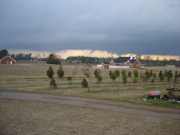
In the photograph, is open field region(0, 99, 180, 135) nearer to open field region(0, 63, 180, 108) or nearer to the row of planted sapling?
open field region(0, 63, 180, 108)

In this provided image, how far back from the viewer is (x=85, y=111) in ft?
48.9

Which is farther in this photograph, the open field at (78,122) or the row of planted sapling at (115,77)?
the row of planted sapling at (115,77)

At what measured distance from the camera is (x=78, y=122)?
39.1 feet

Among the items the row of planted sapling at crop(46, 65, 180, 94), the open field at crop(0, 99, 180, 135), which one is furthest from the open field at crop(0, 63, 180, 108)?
the open field at crop(0, 99, 180, 135)

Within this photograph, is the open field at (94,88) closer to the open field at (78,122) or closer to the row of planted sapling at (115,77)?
the row of planted sapling at (115,77)

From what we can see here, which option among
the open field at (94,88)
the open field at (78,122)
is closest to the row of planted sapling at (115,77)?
the open field at (94,88)

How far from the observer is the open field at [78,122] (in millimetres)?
10195

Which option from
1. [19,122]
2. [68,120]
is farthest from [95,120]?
[19,122]

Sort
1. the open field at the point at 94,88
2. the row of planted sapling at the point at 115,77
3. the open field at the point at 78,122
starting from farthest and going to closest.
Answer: the row of planted sapling at the point at 115,77 < the open field at the point at 94,88 < the open field at the point at 78,122

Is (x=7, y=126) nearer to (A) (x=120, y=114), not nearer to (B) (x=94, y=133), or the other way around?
(B) (x=94, y=133)

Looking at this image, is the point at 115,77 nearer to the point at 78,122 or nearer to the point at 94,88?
the point at 94,88

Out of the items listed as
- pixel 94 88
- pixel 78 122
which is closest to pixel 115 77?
pixel 94 88

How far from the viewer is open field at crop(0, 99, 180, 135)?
10.2m

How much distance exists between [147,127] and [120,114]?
311 centimetres
